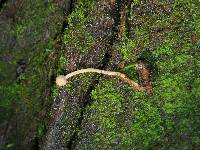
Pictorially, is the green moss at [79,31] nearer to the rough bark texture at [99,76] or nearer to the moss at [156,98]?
the rough bark texture at [99,76]

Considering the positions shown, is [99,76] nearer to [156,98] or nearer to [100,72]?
[100,72]

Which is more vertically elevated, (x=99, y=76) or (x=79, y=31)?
(x=79, y=31)

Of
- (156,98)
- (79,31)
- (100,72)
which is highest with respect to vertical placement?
(79,31)

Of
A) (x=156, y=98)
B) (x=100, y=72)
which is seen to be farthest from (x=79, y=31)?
(x=156, y=98)

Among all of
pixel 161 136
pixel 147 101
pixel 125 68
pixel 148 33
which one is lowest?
pixel 161 136

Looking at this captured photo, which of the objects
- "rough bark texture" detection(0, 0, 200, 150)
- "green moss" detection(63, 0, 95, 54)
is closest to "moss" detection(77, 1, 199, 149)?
"rough bark texture" detection(0, 0, 200, 150)

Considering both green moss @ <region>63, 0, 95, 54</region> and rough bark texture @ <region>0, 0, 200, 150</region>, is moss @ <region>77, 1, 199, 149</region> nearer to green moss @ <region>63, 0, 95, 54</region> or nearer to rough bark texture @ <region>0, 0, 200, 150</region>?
rough bark texture @ <region>0, 0, 200, 150</region>

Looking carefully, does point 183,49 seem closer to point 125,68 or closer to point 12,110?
point 125,68

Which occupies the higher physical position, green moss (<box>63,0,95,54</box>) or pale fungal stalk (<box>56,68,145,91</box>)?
green moss (<box>63,0,95,54</box>)

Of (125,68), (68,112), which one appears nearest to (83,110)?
(68,112)

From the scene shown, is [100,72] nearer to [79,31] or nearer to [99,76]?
[99,76]

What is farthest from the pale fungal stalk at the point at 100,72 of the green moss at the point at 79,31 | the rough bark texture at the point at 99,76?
the green moss at the point at 79,31
